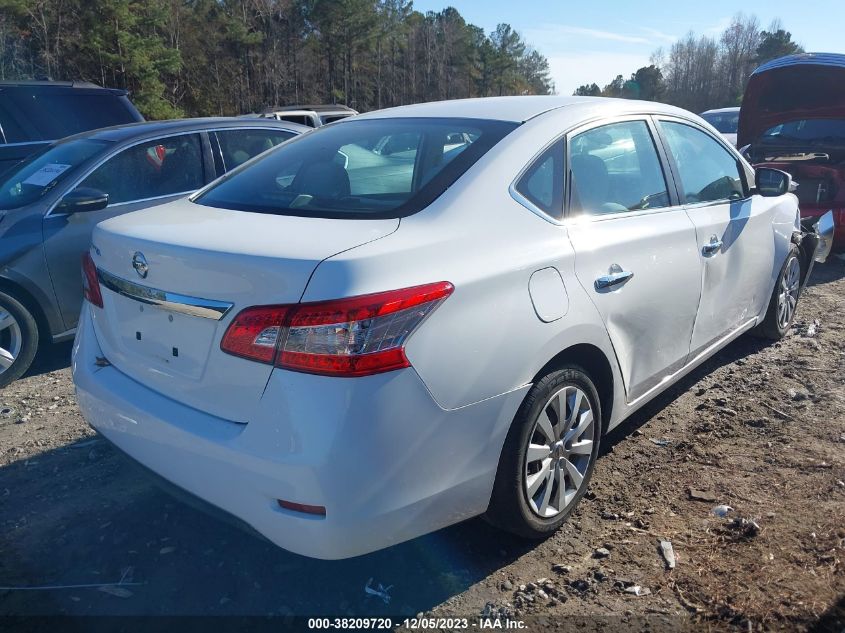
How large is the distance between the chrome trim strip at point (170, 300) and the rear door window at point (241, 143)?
322 cm

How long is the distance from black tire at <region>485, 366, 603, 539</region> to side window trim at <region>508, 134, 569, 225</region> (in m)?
0.61

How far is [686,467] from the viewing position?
349 cm

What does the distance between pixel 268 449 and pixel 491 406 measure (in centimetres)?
75

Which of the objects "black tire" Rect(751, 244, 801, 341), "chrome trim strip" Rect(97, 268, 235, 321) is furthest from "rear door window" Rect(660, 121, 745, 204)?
"chrome trim strip" Rect(97, 268, 235, 321)

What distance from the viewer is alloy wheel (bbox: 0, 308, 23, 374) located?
4484 mm

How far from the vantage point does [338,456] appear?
2031mm

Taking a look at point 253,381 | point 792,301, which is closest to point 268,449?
point 253,381

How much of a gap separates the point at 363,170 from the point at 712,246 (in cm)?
191

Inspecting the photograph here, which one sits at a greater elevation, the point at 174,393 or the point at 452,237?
the point at 452,237

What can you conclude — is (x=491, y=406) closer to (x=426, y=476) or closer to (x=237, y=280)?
(x=426, y=476)

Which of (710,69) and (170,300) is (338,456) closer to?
(170,300)

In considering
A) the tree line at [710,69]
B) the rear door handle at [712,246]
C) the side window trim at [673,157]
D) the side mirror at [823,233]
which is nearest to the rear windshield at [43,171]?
the side window trim at [673,157]

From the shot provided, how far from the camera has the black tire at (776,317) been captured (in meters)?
4.89

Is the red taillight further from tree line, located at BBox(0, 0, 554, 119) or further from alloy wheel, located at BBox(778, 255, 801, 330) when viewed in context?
tree line, located at BBox(0, 0, 554, 119)
